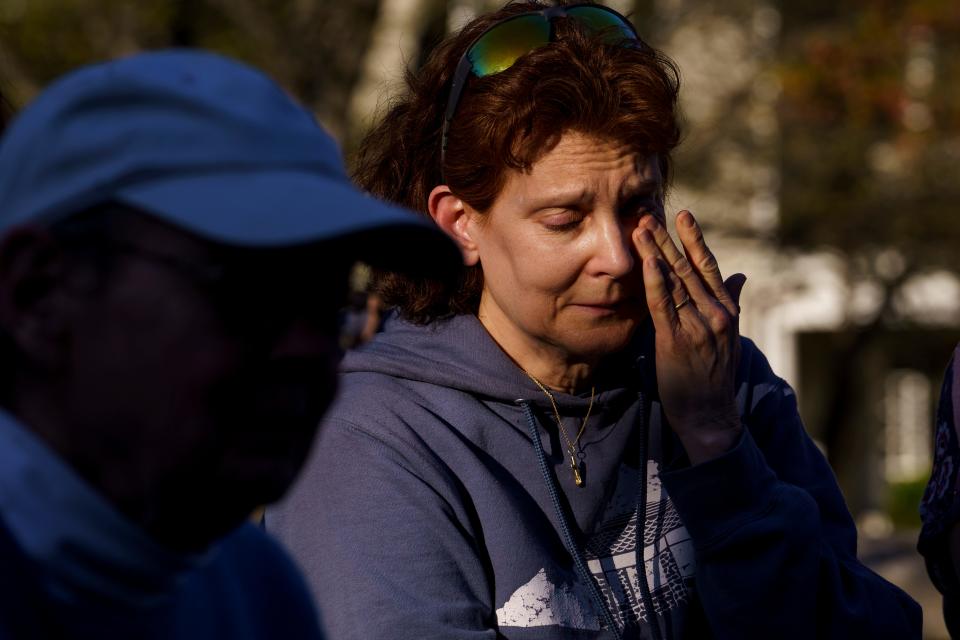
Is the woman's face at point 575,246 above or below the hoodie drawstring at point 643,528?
above

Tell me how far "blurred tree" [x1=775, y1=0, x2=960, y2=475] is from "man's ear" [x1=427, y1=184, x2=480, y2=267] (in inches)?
401

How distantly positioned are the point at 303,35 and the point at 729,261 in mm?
6048

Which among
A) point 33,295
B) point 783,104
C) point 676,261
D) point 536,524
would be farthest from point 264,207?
point 783,104

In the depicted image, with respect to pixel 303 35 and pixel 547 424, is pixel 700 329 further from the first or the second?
pixel 303 35

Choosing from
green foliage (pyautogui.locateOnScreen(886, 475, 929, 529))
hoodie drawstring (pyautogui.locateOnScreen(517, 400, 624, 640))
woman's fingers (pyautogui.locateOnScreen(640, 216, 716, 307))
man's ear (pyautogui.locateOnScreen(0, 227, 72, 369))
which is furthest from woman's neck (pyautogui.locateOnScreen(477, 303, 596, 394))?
green foliage (pyautogui.locateOnScreen(886, 475, 929, 529))

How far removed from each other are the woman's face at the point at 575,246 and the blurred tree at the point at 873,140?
33.6 feet

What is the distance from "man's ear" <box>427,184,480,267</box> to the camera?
296 centimetres

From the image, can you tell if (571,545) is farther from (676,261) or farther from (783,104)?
(783,104)

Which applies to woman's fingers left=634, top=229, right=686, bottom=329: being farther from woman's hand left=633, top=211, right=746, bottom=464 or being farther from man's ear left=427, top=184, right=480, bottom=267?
man's ear left=427, top=184, right=480, bottom=267

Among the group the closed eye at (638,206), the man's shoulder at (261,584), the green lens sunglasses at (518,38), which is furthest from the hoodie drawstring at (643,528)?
the man's shoulder at (261,584)

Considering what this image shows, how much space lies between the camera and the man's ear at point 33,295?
4.19 ft

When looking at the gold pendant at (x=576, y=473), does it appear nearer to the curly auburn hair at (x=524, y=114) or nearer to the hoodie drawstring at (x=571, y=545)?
the hoodie drawstring at (x=571, y=545)

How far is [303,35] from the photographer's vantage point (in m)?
11.7

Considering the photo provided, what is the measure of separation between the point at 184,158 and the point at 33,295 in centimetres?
19
